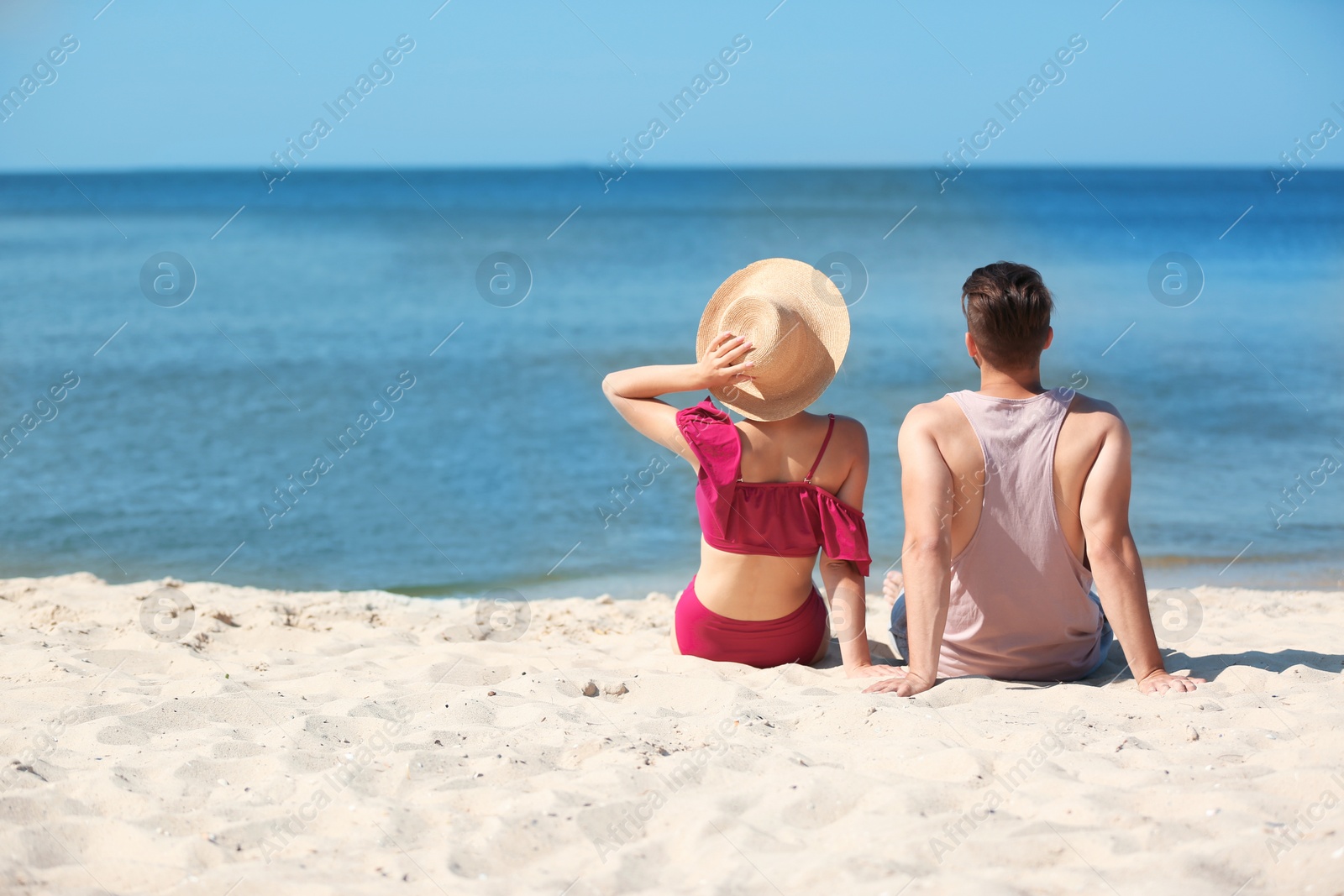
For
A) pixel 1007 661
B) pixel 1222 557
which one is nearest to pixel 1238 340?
pixel 1222 557

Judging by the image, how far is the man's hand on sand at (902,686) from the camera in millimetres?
3193

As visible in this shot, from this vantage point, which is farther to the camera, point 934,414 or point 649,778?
point 934,414

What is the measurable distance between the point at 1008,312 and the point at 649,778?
172 cm

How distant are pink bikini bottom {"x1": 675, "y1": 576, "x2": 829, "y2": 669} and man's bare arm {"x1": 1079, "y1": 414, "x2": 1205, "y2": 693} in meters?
1.02

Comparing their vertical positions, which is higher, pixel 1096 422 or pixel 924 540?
pixel 1096 422

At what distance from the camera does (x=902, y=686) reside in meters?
3.20

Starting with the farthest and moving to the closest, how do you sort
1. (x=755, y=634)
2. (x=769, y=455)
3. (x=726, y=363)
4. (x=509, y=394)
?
(x=509, y=394), (x=755, y=634), (x=769, y=455), (x=726, y=363)

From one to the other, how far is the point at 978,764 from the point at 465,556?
4.44 m

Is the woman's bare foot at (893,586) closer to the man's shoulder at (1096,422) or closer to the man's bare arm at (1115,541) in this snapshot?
the man's bare arm at (1115,541)

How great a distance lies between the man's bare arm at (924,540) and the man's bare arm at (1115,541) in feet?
1.41

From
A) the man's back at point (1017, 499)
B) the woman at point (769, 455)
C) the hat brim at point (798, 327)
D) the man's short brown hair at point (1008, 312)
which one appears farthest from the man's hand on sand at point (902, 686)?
the man's short brown hair at point (1008, 312)

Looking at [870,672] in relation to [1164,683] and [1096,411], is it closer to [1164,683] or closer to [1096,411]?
[1164,683]

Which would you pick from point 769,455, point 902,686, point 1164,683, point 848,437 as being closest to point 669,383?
point 769,455

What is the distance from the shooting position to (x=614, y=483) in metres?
7.77
